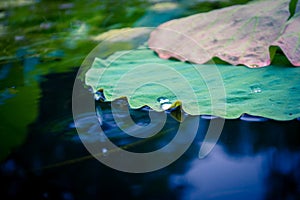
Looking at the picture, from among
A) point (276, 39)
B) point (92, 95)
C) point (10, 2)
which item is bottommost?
point (10, 2)

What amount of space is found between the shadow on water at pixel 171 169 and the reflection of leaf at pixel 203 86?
49 millimetres

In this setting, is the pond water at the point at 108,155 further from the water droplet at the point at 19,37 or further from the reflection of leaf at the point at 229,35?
the water droplet at the point at 19,37

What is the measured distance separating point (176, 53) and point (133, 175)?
669mm

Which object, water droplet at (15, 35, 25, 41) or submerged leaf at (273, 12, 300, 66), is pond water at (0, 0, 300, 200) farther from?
water droplet at (15, 35, 25, 41)

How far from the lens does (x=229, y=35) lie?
48.7 inches

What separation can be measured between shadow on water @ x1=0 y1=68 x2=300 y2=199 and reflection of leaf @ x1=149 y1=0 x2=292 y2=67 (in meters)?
0.38

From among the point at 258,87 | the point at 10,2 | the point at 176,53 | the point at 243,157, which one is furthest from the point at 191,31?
the point at 10,2

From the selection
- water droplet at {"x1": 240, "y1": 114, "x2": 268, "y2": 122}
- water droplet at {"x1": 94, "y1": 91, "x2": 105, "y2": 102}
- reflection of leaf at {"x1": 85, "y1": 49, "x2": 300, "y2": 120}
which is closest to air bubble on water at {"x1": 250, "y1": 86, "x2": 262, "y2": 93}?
reflection of leaf at {"x1": 85, "y1": 49, "x2": 300, "y2": 120}

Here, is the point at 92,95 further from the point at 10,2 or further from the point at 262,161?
the point at 10,2

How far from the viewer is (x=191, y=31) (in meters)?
1.35

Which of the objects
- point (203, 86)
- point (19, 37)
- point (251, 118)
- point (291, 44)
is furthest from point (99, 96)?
point (19, 37)

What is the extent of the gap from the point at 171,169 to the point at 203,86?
368mm

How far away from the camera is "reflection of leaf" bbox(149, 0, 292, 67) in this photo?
1122mm

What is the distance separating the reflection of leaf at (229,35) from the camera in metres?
1.12
